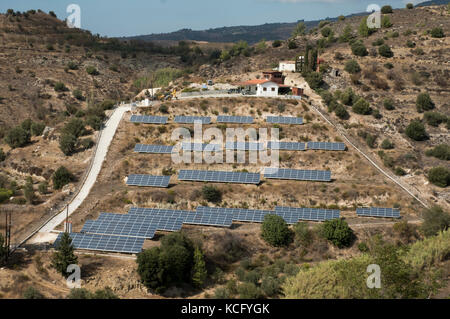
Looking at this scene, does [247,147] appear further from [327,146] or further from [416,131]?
[416,131]

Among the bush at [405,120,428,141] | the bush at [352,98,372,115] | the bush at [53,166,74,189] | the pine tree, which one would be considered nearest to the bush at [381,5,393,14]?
the bush at [352,98,372,115]

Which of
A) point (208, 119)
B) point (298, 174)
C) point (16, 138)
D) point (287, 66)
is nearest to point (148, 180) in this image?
point (208, 119)

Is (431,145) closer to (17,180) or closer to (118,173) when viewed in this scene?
(118,173)

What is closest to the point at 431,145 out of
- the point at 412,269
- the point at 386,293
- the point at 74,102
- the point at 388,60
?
the point at 388,60

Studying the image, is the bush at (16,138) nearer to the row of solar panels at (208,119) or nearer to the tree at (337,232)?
the row of solar panels at (208,119)

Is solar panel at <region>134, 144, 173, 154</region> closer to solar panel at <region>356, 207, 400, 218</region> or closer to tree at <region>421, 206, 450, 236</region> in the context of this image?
solar panel at <region>356, 207, 400, 218</region>
